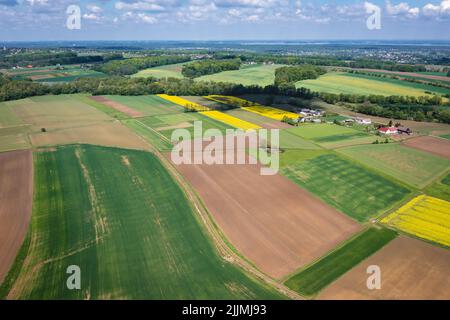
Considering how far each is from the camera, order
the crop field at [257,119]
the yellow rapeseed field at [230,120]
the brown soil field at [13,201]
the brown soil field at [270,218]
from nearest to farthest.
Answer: the brown soil field at [13,201] → the brown soil field at [270,218] → the yellow rapeseed field at [230,120] → the crop field at [257,119]

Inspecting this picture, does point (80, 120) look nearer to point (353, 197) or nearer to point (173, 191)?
point (173, 191)

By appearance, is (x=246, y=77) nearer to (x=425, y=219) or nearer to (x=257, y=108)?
(x=257, y=108)

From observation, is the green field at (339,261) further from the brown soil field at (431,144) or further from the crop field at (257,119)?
the crop field at (257,119)

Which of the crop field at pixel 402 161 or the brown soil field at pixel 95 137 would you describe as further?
the brown soil field at pixel 95 137

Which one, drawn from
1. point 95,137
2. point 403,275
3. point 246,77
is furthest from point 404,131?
point 246,77

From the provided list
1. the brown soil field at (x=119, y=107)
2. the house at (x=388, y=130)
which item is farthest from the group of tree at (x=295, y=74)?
the house at (x=388, y=130)

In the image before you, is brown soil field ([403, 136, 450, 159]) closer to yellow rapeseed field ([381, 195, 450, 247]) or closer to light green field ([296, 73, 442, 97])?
yellow rapeseed field ([381, 195, 450, 247])

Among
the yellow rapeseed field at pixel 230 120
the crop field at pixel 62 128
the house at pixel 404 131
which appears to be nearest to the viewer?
the crop field at pixel 62 128

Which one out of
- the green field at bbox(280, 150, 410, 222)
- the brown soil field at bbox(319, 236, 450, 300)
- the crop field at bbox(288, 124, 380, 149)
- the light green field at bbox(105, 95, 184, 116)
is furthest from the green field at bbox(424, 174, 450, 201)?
the light green field at bbox(105, 95, 184, 116)
